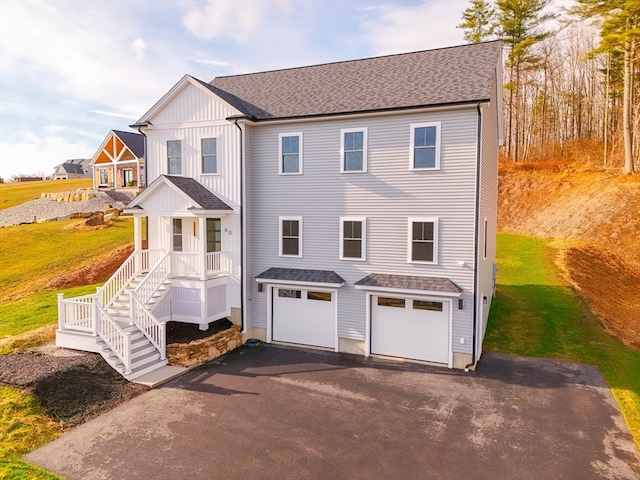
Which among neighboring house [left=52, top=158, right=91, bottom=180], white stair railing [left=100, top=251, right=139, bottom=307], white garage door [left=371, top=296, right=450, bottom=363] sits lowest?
white garage door [left=371, top=296, right=450, bottom=363]

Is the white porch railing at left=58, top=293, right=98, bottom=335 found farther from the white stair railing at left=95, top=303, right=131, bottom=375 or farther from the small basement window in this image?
the small basement window

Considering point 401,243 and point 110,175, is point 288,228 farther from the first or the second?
point 110,175

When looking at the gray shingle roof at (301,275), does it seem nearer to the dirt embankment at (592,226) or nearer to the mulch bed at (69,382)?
the mulch bed at (69,382)

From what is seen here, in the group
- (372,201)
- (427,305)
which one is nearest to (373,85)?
(372,201)

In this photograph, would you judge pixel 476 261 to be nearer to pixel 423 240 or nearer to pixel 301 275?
pixel 423 240

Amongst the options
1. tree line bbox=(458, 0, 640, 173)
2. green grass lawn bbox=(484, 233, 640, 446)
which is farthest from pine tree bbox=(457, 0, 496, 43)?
green grass lawn bbox=(484, 233, 640, 446)

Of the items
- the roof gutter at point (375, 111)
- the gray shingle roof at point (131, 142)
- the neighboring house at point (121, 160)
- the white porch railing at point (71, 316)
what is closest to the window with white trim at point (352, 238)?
the roof gutter at point (375, 111)
